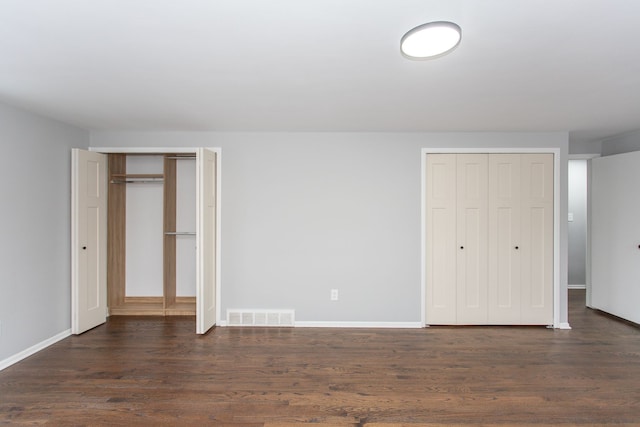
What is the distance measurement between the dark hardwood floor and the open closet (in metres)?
0.53

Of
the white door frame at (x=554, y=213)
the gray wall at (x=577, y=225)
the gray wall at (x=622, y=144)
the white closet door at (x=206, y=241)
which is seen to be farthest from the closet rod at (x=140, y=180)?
the gray wall at (x=577, y=225)

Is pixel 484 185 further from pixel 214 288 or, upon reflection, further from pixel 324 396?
pixel 214 288

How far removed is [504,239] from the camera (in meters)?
3.95

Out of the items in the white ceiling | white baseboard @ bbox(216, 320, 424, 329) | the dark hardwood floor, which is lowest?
the dark hardwood floor

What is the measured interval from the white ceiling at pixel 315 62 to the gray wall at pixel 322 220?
529mm

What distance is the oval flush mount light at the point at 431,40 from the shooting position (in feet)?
5.15

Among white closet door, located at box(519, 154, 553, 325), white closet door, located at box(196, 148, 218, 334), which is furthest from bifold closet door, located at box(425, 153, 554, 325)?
white closet door, located at box(196, 148, 218, 334)

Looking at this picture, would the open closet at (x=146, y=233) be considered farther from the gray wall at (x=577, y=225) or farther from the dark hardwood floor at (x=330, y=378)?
the gray wall at (x=577, y=225)

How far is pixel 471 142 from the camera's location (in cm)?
394

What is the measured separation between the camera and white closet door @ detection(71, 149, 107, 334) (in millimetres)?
3602

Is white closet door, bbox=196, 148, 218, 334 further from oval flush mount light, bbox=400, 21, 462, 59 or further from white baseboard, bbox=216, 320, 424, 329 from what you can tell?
oval flush mount light, bbox=400, 21, 462, 59

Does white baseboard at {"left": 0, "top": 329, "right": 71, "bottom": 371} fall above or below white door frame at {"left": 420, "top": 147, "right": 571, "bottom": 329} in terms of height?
below

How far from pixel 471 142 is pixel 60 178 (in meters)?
4.50

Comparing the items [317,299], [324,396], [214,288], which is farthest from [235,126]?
[324,396]
